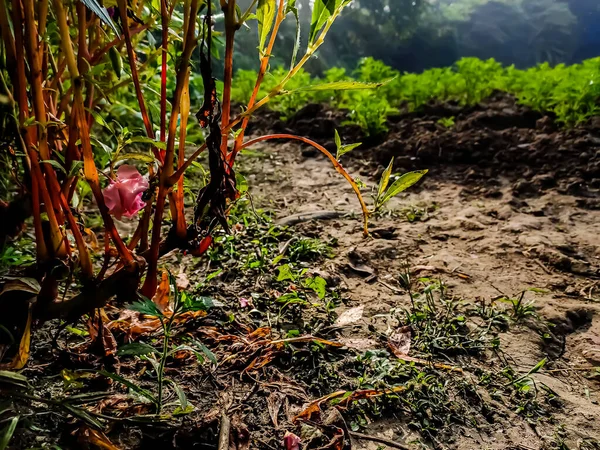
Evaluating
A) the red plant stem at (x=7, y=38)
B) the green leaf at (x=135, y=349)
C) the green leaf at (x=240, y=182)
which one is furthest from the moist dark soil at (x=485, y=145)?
the red plant stem at (x=7, y=38)

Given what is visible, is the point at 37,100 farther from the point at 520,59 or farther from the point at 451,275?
the point at 520,59

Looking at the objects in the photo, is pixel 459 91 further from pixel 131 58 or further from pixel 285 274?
pixel 131 58

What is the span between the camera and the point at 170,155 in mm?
808

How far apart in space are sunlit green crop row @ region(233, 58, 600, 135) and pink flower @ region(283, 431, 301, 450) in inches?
80.3

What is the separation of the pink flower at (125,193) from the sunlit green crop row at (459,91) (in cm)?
173

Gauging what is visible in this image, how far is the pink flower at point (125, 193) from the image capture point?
86 centimetres

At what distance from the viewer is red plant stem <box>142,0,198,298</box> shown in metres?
0.74

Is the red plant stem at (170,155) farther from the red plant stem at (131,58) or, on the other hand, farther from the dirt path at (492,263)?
the dirt path at (492,263)

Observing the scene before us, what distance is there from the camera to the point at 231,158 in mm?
926

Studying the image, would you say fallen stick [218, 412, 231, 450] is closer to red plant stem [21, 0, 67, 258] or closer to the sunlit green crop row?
red plant stem [21, 0, 67, 258]

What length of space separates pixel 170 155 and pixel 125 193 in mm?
139

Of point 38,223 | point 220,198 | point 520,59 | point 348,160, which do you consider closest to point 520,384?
point 220,198

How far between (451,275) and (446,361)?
1.45 feet

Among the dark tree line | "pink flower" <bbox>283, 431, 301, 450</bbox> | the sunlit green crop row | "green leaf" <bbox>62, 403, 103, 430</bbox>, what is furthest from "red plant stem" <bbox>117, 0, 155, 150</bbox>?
the dark tree line
